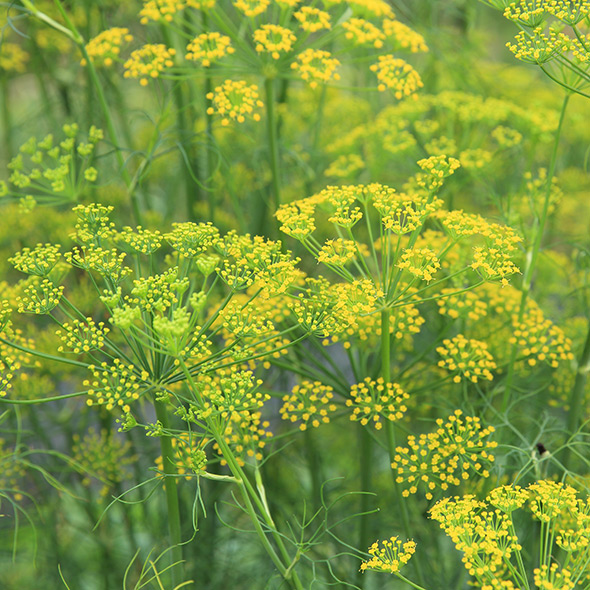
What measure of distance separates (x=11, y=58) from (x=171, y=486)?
6.16ft

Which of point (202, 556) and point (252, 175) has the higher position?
point (252, 175)

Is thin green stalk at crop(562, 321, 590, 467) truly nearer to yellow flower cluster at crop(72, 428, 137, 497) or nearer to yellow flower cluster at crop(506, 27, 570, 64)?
yellow flower cluster at crop(506, 27, 570, 64)

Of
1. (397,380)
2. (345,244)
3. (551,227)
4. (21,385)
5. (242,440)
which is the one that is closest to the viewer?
(345,244)

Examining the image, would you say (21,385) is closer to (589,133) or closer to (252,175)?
(252,175)

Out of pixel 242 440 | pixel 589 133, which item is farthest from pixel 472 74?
pixel 242 440

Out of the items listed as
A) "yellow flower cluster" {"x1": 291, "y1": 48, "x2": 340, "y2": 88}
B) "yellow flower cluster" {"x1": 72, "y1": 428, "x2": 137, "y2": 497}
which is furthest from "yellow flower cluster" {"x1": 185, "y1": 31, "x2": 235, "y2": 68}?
"yellow flower cluster" {"x1": 72, "y1": 428, "x2": 137, "y2": 497}

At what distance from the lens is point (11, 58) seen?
8.46 feet

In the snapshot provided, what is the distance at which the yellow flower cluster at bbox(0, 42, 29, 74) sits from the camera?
8.27 feet

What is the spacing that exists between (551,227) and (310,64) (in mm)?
1338

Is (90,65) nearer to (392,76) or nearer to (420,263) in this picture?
(392,76)

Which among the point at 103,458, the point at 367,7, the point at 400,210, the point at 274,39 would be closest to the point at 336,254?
the point at 400,210

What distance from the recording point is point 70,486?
252cm

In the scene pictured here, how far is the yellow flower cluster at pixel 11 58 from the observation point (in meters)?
2.52

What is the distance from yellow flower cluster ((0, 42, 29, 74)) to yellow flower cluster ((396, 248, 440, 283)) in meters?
1.81
